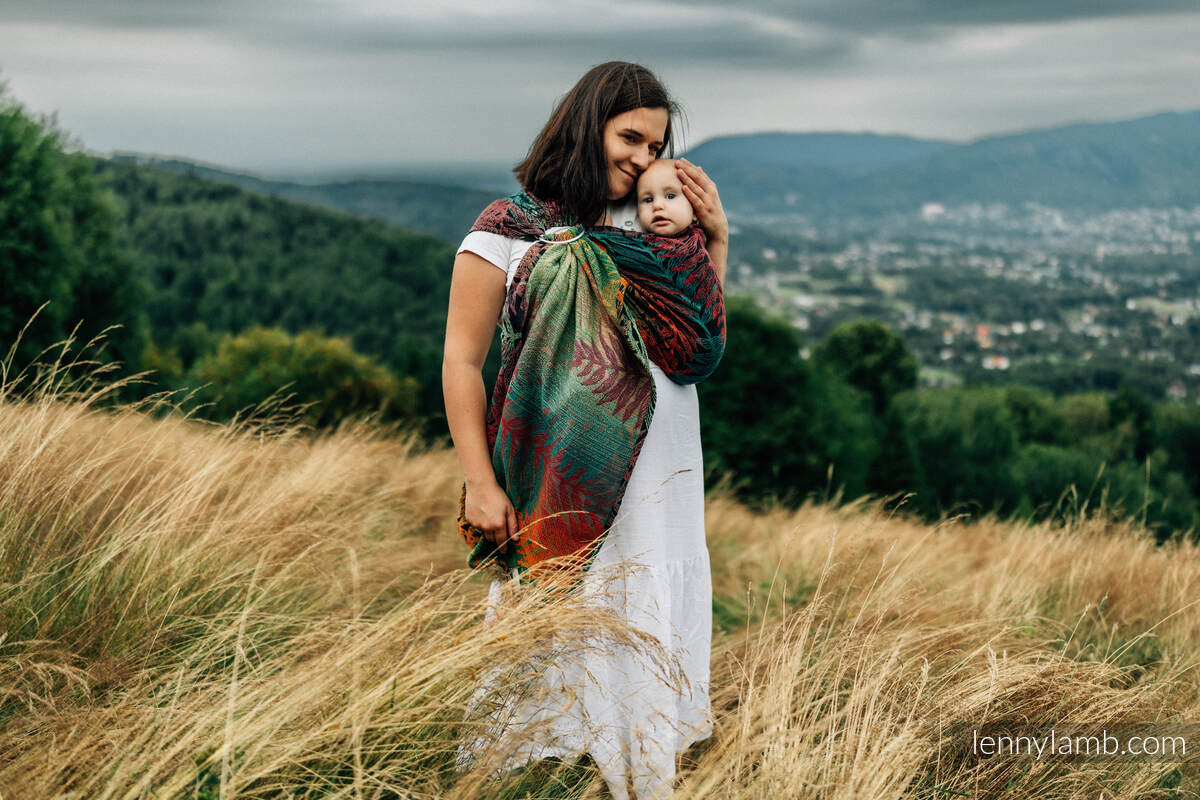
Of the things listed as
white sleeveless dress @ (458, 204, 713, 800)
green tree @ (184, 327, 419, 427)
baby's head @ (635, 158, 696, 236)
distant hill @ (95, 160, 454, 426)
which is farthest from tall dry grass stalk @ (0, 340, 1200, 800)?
distant hill @ (95, 160, 454, 426)

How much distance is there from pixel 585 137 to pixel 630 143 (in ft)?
0.39


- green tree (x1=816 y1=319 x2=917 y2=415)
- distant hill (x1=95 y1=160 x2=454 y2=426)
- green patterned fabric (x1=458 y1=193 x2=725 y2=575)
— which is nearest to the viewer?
green patterned fabric (x1=458 y1=193 x2=725 y2=575)

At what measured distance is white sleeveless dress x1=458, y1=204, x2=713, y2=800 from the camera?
6.29 ft

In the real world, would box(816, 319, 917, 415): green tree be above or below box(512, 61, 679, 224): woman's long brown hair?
below

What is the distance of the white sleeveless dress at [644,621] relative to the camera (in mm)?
1916

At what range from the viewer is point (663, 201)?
2.00m

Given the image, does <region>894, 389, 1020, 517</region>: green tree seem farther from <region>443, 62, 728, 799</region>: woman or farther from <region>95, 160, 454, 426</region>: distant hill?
<region>95, 160, 454, 426</region>: distant hill

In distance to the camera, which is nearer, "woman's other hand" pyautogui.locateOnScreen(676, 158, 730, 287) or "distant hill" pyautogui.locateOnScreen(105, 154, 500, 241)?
"woman's other hand" pyautogui.locateOnScreen(676, 158, 730, 287)

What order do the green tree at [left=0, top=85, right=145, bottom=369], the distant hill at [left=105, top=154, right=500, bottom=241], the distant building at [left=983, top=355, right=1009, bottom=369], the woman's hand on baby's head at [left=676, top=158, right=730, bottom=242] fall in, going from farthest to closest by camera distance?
the distant hill at [left=105, top=154, right=500, bottom=241] → the distant building at [left=983, top=355, right=1009, bottom=369] → the green tree at [left=0, top=85, right=145, bottom=369] → the woman's hand on baby's head at [left=676, top=158, right=730, bottom=242]

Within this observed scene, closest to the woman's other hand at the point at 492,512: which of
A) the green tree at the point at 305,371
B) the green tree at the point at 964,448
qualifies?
the green tree at the point at 964,448

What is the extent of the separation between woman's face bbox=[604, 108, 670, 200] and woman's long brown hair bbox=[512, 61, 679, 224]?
0.02 meters

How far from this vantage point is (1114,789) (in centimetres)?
214

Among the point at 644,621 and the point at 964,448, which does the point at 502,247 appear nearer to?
Answer: the point at 644,621

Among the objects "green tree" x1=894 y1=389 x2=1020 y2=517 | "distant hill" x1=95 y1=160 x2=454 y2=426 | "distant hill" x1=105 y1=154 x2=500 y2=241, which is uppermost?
"distant hill" x1=105 y1=154 x2=500 y2=241
